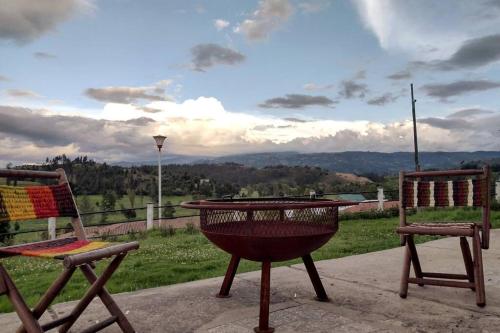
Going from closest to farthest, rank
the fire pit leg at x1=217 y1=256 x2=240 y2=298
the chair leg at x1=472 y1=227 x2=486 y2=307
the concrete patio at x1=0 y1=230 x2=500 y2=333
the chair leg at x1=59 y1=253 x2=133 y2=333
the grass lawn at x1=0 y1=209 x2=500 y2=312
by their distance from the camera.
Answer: the chair leg at x1=59 y1=253 x2=133 y2=333 → the concrete patio at x1=0 y1=230 x2=500 y2=333 → the chair leg at x1=472 y1=227 x2=486 y2=307 → the fire pit leg at x1=217 y1=256 x2=240 y2=298 → the grass lawn at x1=0 y1=209 x2=500 y2=312

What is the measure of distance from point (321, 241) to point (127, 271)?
329cm

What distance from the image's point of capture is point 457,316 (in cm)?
322

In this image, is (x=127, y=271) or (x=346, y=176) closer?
(x=127, y=271)

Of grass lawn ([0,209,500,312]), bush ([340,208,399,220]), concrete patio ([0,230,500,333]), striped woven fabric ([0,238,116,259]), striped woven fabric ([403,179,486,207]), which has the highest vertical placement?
striped woven fabric ([403,179,486,207])

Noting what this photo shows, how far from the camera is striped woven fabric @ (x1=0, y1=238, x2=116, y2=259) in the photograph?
8.10 ft

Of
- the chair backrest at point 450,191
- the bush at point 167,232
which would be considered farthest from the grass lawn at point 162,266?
the bush at point 167,232

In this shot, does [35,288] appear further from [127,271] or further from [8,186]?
[8,186]

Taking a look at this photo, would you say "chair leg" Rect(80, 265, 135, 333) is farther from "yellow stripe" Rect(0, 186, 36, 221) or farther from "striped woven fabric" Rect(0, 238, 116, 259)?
"yellow stripe" Rect(0, 186, 36, 221)

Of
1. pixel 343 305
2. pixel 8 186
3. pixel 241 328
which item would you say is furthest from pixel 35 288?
pixel 343 305

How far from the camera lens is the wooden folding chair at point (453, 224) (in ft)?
11.6

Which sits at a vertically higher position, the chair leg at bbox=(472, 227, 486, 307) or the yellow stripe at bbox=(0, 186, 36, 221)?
the yellow stripe at bbox=(0, 186, 36, 221)

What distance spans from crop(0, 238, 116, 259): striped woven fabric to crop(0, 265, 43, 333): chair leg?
0.18 meters

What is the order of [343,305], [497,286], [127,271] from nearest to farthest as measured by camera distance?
[343,305], [497,286], [127,271]

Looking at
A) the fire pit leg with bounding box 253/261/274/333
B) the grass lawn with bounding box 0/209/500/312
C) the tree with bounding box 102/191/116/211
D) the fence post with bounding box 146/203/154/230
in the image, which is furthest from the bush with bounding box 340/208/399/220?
the tree with bounding box 102/191/116/211
